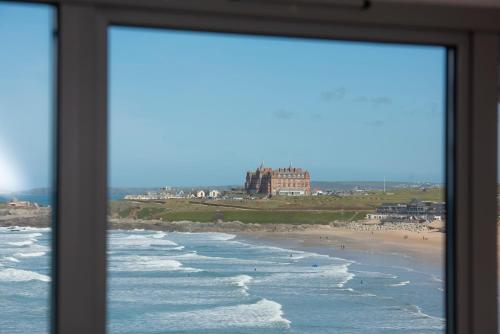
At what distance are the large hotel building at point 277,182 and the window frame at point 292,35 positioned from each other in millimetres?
514

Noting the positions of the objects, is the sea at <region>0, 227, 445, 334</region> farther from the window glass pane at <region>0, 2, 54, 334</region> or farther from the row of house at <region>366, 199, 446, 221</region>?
the row of house at <region>366, 199, 446, 221</region>

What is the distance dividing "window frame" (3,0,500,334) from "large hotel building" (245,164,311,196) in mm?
514

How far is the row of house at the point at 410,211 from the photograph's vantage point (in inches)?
80.9

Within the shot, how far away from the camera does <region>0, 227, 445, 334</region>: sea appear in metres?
1.76

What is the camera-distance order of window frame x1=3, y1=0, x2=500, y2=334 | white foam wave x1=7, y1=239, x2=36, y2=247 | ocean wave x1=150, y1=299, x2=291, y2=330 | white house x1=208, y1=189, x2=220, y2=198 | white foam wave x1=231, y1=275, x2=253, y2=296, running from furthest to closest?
white foam wave x1=231, y1=275, x2=253, y2=296
ocean wave x1=150, y1=299, x2=291, y2=330
white house x1=208, y1=189, x2=220, y2=198
white foam wave x1=7, y1=239, x2=36, y2=247
window frame x1=3, y1=0, x2=500, y2=334

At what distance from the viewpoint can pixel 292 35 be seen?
171cm

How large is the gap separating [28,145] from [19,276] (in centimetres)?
36

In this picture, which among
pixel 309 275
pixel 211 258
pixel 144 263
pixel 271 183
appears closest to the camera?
pixel 144 263

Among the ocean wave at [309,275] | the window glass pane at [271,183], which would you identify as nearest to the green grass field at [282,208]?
the window glass pane at [271,183]

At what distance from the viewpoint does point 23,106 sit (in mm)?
1665

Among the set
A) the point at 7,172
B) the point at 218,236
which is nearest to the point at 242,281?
the point at 218,236

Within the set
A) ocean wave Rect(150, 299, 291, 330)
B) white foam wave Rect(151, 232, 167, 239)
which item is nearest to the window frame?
white foam wave Rect(151, 232, 167, 239)

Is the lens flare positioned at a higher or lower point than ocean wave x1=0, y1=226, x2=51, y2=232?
higher

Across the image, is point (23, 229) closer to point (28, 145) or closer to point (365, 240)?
point (28, 145)
